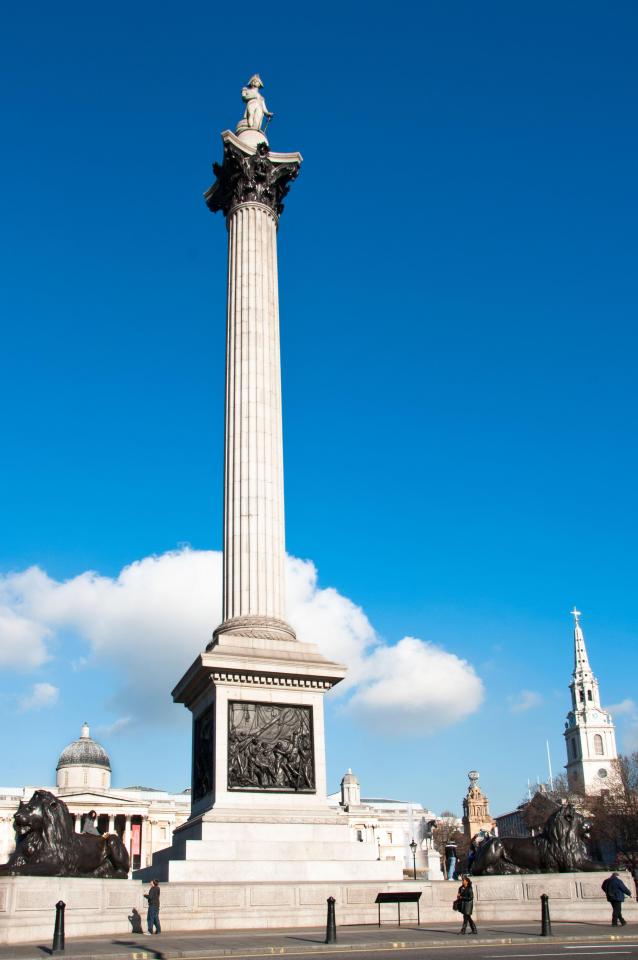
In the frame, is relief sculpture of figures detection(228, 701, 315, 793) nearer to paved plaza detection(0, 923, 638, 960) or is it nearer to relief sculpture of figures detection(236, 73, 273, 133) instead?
paved plaza detection(0, 923, 638, 960)

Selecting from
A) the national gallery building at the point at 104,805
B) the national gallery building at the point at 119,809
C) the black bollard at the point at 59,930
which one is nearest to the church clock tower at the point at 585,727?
the national gallery building at the point at 119,809

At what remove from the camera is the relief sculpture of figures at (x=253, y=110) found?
3809cm

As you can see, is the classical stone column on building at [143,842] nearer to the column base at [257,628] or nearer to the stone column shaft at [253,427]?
the stone column shaft at [253,427]

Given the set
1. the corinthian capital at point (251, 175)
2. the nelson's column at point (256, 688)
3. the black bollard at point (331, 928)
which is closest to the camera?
the black bollard at point (331, 928)

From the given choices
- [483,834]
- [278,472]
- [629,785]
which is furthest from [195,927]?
[629,785]

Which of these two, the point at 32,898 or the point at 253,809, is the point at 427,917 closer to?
the point at 253,809

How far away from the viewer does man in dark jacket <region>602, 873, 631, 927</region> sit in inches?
862

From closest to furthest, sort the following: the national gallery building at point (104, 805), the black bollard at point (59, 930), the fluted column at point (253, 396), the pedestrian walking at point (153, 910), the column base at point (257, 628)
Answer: the black bollard at point (59, 930) < the pedestrian walking at point (153, 910) < the column base at point (257, 628) < the fluted column at point (253, 396) < the national gallery building at point (104, 805)

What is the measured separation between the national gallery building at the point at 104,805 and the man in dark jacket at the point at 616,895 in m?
96.0

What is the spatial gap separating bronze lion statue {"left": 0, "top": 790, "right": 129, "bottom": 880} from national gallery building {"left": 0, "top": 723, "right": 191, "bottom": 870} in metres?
91.7

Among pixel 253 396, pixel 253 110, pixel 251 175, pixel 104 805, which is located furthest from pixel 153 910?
pixel 104 805

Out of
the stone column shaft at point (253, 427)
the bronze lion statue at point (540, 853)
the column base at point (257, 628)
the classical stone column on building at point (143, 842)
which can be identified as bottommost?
the classical stone column on building at point (143, 842)

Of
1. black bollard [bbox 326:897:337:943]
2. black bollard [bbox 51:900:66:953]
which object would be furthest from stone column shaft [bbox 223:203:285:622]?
black bollard [bbox 51:900:66:953]

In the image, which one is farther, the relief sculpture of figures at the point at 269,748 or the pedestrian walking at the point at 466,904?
the relief sculpture of figures at the point at 269,748
